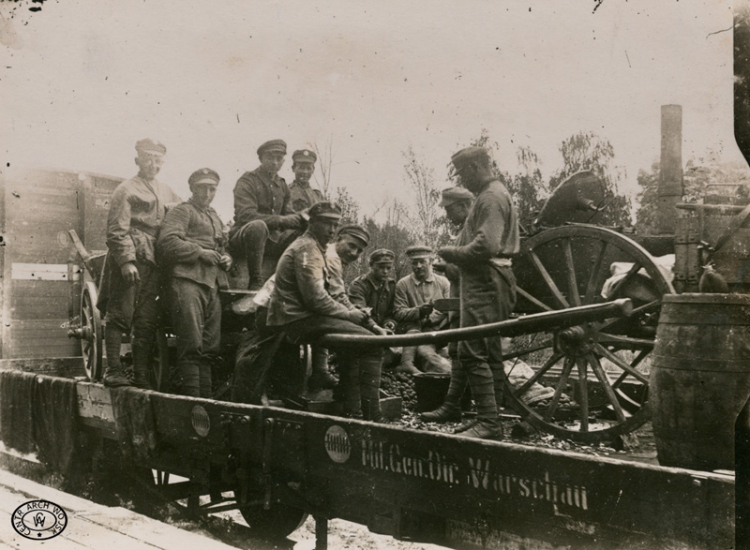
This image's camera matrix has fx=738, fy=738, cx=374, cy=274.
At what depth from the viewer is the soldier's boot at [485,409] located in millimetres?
4145

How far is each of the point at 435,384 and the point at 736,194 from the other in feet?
7.96

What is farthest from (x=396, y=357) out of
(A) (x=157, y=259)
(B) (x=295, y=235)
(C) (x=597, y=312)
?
(C) (x=597, y=312)

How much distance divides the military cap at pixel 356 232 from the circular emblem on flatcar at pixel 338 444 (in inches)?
74.8

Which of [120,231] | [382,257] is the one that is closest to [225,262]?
[120,231]

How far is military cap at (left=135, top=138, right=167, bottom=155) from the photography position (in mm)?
5805

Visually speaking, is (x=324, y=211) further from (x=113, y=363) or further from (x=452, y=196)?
(x=113, y=363)

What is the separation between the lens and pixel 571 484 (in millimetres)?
2645

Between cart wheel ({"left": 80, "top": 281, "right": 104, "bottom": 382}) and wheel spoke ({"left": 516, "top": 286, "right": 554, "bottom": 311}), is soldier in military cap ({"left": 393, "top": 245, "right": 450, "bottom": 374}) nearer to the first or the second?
wheel spoke ({"left": 516, "top": 286, "right": 554, "bottom": 311})

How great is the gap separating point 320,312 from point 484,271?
1.04m

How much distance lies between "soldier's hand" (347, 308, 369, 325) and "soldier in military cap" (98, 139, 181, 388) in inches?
72.7

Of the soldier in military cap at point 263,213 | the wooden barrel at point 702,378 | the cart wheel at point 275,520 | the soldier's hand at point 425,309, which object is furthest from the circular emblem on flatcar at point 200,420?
the wooden barrel at point 702,378

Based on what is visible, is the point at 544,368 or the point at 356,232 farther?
the point at 356,232

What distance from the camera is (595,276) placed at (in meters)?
4.31

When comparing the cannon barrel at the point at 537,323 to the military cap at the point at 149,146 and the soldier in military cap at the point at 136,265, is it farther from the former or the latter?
the military cap at the point at 149,146
